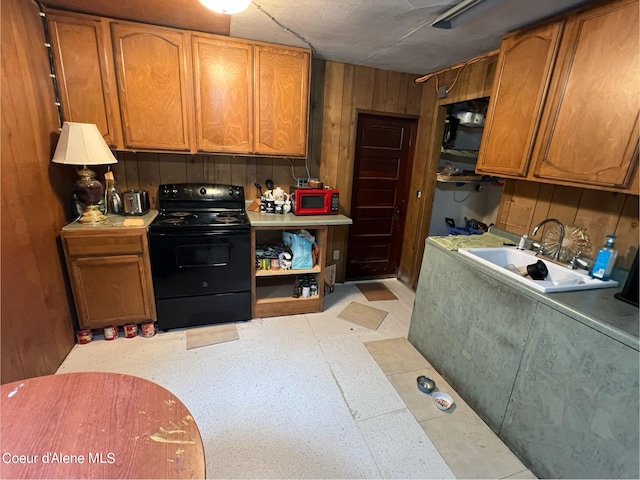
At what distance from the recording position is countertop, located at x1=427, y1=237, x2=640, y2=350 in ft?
3.79

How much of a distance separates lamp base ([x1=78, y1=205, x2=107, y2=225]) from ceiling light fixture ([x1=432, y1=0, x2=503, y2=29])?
2.63 m

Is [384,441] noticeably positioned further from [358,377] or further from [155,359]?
[155,359]

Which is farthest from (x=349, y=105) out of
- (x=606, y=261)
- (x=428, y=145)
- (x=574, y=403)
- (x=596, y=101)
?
(x=574, y=403)

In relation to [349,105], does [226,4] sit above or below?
above

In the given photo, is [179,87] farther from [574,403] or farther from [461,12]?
[574,403]

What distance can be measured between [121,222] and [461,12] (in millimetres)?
2585

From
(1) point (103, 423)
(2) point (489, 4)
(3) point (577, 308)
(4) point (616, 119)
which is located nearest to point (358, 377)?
(3) point (577, 308)

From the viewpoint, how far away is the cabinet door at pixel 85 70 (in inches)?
77.7

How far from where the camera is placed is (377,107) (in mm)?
3031

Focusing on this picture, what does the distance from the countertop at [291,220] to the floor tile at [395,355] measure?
106 cm

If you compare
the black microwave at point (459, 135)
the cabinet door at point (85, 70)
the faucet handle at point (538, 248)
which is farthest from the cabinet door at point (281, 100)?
the faucet handle at point (538, 248)

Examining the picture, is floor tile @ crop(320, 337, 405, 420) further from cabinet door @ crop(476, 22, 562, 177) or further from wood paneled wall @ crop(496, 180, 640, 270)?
cabinet door @ crop(476, 22, 562, 177)

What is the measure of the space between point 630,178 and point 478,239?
0.95 metres

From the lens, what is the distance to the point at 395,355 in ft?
7.57
